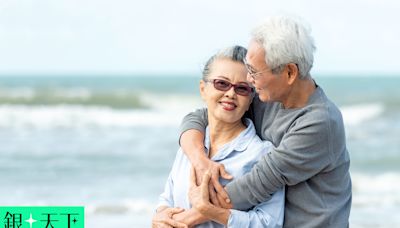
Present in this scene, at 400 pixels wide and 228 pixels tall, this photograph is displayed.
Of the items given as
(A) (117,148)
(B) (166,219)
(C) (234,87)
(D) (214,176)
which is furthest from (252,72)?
(A) (117,148)

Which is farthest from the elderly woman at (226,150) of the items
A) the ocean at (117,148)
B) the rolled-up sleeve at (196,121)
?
the ocean at (117,148)

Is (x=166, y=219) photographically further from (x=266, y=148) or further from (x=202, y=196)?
(x=266, y=148)

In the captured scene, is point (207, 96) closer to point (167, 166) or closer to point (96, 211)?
point (96, 211)

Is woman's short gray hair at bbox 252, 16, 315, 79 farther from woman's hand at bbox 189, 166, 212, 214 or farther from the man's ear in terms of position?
woman's hand at bbox 189, 166, 212, 214

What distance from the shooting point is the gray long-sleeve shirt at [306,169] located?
2.76 metres

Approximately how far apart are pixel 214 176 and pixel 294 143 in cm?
31

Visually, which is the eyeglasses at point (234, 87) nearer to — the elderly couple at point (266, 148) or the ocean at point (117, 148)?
the elderly couple at point (266, 148)

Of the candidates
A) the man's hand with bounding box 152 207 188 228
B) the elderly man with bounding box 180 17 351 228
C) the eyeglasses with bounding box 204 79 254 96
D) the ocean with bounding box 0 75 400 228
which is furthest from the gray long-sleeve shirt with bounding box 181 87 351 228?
the ocean with bounding box 0 75 400 228

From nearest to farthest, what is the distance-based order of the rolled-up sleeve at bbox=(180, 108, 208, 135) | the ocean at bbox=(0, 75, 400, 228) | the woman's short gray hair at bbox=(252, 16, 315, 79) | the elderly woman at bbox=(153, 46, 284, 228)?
the woman's short gray hair at bbox=(252, 16, 315, 79), the elderly woman at bbox=(153, 46, 284, 228), the rolled-up sleeve at bbox=(180, 108, 208, 135), the ocean at bbox=(0, 75, 400, 228)

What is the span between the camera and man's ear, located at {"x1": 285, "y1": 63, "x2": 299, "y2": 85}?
2.78 meters

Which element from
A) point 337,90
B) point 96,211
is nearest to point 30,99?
point 337,90

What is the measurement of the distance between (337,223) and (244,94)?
556 millimetres

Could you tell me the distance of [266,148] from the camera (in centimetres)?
291

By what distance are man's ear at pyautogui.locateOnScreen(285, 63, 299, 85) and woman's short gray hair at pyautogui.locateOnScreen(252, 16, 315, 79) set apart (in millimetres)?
13
